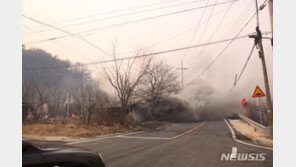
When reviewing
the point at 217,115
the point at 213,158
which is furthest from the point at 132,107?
the point at 213,158

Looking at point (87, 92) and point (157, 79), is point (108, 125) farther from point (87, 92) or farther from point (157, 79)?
point (157, 79)

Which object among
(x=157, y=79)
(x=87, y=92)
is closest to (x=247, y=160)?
(x=87, y=92)

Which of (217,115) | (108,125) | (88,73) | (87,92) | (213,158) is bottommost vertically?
(217,115)

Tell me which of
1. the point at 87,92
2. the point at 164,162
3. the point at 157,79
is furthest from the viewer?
the point at 157,79

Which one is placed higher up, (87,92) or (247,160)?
(87,92)

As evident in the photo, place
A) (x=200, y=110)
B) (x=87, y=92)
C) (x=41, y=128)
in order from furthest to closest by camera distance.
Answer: (x=200, y=110) → (x=87, y=92) → (x=41, y=128)

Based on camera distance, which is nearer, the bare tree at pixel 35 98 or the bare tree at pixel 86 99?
the bare tree at pixel 35 98

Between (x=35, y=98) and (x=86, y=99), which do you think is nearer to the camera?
(x=35, y=98)

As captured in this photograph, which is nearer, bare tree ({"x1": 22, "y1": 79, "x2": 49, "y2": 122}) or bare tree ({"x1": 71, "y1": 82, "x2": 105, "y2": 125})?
bare tree ({"x1": 22, "y1": 79, "x2": 49, "y2": 122})

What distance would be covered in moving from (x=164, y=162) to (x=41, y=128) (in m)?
11.5

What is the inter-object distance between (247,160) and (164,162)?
8.52 feet

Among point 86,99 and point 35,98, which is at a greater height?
point 35,98

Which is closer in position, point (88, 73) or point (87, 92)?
point (87, 92)

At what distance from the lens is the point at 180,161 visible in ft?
19.4
